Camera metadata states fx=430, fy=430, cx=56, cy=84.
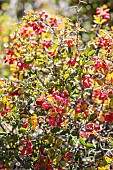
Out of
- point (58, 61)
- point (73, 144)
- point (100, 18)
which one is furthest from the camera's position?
point (100, 18)

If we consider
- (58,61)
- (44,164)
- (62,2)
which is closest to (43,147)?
(44,164)

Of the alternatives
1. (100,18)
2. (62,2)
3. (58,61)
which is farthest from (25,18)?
(62,2)

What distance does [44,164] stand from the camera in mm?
2076

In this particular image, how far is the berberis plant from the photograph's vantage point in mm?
2008

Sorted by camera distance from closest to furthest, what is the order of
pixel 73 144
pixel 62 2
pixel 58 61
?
pixel 73 144, pixel 58 61, pixel 62 2

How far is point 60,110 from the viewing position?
6.44ft

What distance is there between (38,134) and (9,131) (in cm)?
15

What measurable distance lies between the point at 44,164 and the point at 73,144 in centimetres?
19

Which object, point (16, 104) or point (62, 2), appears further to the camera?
point (62, 2)

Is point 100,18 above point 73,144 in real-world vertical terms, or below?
above

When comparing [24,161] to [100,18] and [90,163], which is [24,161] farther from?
[100,18]

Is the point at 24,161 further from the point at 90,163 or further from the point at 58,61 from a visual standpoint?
the point at 58,61

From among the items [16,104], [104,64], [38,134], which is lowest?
[38,134]

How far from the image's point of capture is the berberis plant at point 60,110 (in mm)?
2008
